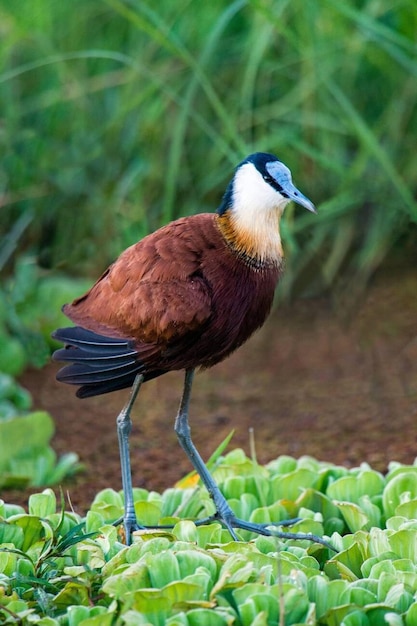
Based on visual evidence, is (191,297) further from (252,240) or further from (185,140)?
(185,140)

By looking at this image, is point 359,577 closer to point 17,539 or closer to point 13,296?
point 17,539

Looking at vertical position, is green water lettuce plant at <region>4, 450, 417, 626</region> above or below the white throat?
below

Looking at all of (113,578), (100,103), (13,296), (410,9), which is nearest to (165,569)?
(113,578)

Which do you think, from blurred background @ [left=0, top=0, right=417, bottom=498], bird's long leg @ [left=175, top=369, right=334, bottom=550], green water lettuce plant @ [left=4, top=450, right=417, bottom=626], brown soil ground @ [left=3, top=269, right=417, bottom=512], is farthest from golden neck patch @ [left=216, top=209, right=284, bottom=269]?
blurred background @ [left=0, top=0, right=417, bottom=498]

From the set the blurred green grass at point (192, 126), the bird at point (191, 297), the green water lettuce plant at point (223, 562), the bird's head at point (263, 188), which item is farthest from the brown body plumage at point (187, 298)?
the blurred green grass at point (192, 126)

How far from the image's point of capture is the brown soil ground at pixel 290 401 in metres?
3.98

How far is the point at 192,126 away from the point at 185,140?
8cm

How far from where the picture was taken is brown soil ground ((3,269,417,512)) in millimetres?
3977

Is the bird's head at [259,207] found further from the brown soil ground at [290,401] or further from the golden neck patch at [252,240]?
the brown soil ground at [290,401]

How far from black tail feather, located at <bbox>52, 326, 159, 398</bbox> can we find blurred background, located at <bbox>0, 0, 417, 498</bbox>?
154 centimetres

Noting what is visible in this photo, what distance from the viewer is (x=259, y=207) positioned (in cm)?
295

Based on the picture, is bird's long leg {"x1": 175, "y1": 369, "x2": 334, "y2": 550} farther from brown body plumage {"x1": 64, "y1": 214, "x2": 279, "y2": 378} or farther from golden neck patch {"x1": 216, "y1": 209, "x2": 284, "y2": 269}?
golden neck patch {"x1": 216, "y1": 209, "x2": 284, "y2": 269}

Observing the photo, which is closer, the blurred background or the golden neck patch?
the golden neck patch

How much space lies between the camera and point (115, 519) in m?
3.14
